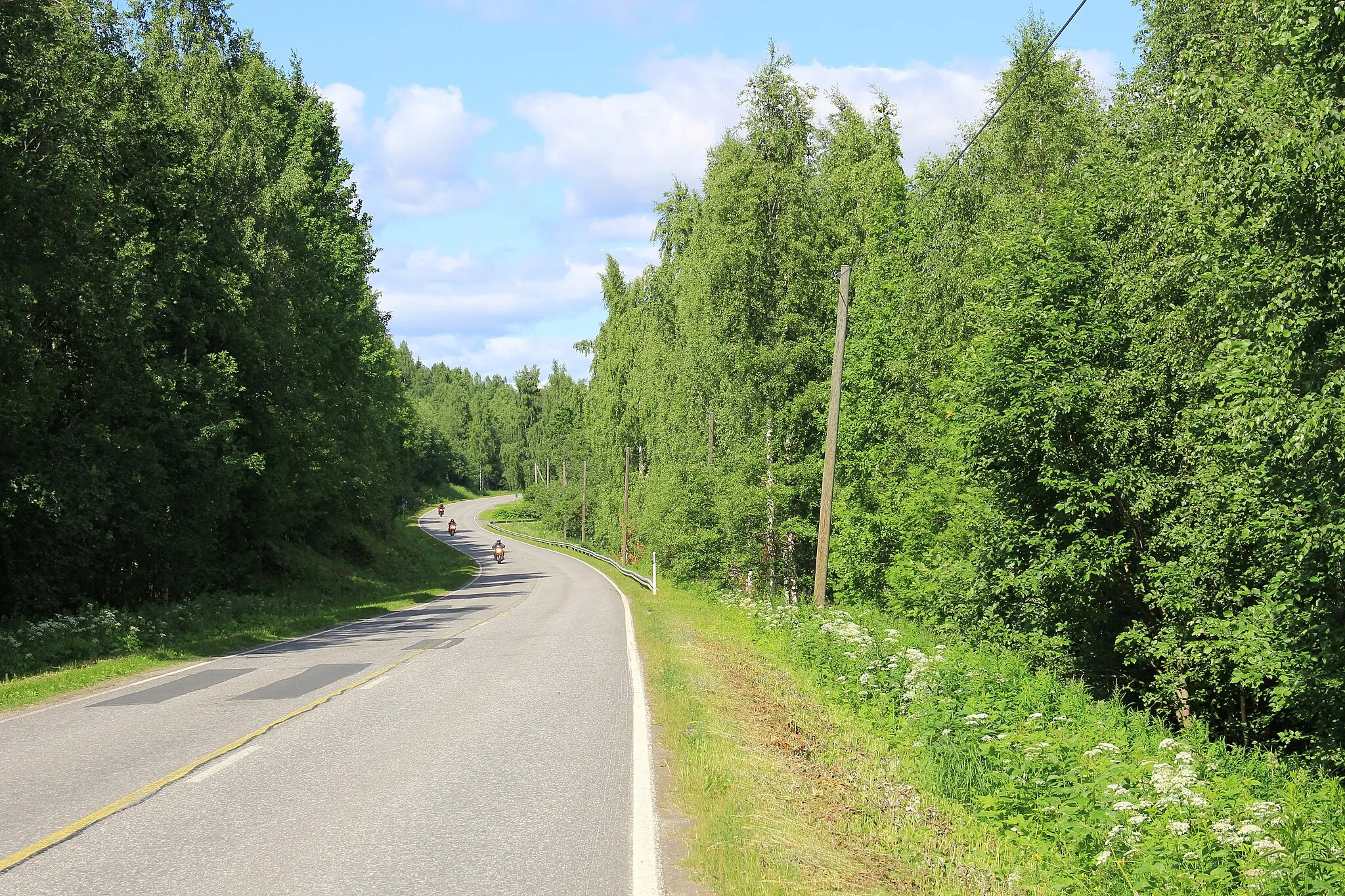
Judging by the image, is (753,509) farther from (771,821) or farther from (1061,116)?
(771,821)

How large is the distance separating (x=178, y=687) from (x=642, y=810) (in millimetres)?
9446

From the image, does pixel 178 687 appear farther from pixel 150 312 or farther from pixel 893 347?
pixel 893 347

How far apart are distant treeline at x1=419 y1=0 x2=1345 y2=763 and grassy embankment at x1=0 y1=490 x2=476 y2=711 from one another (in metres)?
12.9

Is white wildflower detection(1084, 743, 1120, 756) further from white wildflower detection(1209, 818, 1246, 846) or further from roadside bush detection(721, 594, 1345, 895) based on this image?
white wildflower detection(1209, 818, 1246, 846)

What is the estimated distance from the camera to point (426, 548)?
68.5 m

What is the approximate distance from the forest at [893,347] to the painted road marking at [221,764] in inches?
443

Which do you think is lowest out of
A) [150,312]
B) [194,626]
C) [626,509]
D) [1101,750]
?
[194,626]

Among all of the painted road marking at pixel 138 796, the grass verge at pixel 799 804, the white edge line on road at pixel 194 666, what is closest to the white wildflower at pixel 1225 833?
the grass verge at pixel 799 804

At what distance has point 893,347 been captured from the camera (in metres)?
27.8

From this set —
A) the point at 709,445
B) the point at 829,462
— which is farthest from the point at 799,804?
the point at 709,445

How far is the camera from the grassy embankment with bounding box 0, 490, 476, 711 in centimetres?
1537

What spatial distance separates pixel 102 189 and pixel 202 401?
582 centimetres

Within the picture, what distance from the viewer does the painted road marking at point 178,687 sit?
12312 millimetres

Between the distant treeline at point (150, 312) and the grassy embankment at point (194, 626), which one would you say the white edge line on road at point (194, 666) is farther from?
the distant treeline at point (150, 312)
